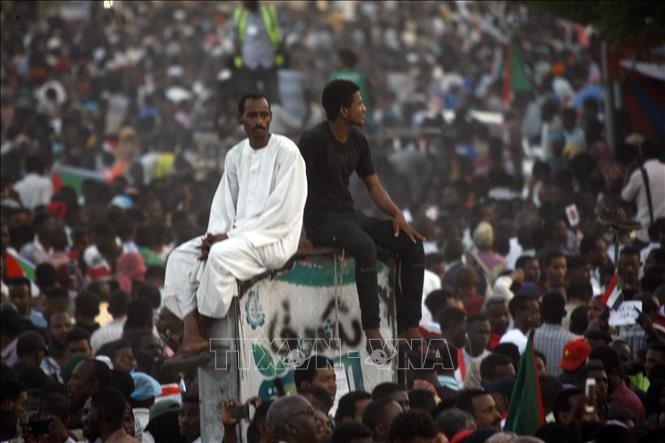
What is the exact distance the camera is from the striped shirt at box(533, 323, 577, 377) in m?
14.1

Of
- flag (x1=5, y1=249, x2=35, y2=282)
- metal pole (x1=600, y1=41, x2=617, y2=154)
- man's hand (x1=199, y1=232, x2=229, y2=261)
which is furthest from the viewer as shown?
metal pole (x1=600, y1=41, x2=617, y2=154)

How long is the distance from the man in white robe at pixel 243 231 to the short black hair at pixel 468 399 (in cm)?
136

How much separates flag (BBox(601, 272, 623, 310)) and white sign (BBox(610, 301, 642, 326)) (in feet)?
0.56

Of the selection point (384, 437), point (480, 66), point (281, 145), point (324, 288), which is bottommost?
point (384, 437)

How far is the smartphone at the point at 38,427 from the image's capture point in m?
11.5

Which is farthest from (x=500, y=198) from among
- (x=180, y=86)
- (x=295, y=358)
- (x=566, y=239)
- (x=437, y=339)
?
(x=180, y=86)

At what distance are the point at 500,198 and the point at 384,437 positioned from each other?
12.3 meters

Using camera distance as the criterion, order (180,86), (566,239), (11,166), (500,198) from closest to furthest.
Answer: (566,239)
(500,198)
(11,166)
(180,86)

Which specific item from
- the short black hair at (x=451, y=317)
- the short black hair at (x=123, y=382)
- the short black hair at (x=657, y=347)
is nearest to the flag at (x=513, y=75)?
the short black hair at (x=451, y=317)

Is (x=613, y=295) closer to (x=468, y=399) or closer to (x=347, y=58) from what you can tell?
(x=468, y=399)

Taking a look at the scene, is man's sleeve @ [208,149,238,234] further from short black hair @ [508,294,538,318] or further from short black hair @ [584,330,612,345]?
short black hair @ [508,294,538,318]

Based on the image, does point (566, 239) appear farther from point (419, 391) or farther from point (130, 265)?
point (419, 391)

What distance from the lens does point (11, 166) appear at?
26.7 metres

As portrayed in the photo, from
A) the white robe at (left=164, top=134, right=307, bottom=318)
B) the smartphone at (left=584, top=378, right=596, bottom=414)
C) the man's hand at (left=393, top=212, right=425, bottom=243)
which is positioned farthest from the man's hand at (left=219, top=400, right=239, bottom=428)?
the smartphone at (left=584, top=378, right=596, bottom=414)
